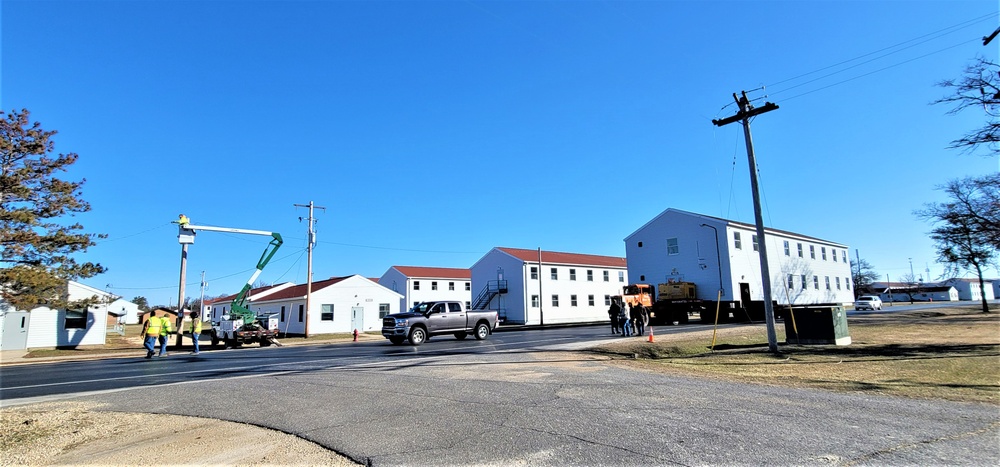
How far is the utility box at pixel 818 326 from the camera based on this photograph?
16203 mm

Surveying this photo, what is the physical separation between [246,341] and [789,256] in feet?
139

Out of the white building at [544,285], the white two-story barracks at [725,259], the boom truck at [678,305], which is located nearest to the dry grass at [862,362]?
the boom truck at [678,305]

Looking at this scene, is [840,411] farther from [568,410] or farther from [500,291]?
[500,291]

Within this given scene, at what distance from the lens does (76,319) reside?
30.8 metres

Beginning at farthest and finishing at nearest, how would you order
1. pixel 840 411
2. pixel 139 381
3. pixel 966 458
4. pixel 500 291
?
pixel 500 291 → pixel 139 381 → pixel 840 411 → pixel 966 458

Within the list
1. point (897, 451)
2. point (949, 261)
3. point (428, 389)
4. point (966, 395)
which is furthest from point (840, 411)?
point (949, 261)

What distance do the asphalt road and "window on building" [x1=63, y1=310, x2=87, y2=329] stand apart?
905 inches

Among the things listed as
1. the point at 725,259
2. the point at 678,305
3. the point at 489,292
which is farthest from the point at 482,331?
the point at 489,292

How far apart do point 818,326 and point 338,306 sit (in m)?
34.0

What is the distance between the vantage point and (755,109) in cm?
1595

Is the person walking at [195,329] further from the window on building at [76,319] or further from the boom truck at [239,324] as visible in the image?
the window on building at [76,319]

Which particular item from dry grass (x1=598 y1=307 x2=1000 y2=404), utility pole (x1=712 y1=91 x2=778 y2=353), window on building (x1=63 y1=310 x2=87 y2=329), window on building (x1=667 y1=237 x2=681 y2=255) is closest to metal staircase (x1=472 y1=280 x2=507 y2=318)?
window on building (x1=667 y1=237 x2=681 y2=255)

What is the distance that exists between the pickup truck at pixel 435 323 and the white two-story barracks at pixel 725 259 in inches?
789

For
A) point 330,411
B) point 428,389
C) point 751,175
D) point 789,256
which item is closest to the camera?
point 330,411
